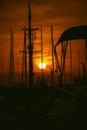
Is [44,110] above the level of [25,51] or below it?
below

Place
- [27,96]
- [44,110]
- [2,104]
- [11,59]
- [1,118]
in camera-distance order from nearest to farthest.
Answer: [1,118]
[2,104]
[44,110]
[27,96]
[11,59]

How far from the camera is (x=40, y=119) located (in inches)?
598

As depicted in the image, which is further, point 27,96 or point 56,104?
point 27,96

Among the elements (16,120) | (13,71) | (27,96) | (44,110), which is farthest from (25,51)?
(16,120)

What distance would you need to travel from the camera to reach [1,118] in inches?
582

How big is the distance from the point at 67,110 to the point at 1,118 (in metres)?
2.45

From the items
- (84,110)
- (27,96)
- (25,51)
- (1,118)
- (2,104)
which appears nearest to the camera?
(84,110)

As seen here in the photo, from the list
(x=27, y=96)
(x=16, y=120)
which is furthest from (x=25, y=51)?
(x=16, y=120)

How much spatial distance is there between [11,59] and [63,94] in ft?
111

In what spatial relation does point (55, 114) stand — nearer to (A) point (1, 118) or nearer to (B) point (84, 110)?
(B) point (84, 110)

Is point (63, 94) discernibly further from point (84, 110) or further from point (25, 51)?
point (25, 51)

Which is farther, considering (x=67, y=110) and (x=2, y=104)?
(x=2, y=104)

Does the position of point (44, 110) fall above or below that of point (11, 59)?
below

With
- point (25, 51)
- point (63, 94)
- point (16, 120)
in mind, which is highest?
point (25, 51)
